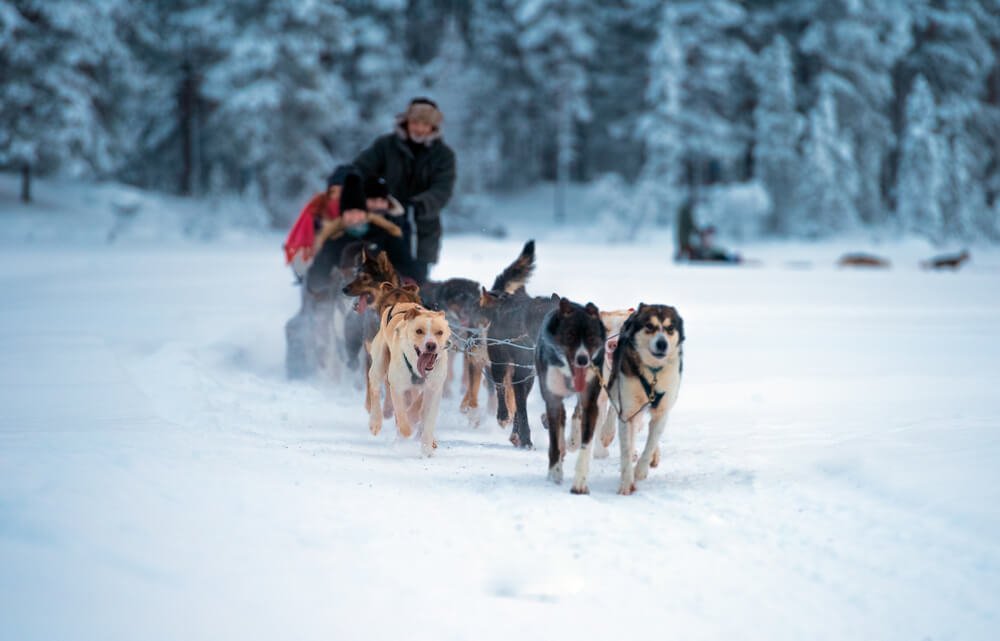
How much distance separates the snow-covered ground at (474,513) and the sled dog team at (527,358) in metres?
0.23

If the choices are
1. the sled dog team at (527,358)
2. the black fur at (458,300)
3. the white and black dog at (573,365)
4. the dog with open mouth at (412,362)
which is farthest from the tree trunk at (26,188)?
the white and black dog at (573,365)

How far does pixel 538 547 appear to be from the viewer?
3.62m

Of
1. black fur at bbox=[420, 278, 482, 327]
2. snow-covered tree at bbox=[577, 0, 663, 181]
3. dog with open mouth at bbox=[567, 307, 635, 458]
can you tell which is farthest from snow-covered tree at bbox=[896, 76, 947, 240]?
dog with open mouth at bbox=[567, 307, 635, 458]

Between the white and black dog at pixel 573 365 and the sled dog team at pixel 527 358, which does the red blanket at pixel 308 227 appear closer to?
the sled dog team at pixel 527 358

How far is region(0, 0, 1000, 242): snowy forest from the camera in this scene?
1033 inches

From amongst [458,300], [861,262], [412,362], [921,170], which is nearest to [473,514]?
[412,362]

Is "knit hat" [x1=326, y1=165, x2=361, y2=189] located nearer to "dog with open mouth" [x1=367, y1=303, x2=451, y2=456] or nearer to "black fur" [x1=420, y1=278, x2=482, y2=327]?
"black fur" [x1=420, y1=278, x2=482, y2=327]

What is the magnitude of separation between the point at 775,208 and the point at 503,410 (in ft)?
93.3

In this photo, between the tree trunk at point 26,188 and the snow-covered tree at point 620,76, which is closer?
the tree trunk at point 26,188

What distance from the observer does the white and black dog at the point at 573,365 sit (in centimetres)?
418

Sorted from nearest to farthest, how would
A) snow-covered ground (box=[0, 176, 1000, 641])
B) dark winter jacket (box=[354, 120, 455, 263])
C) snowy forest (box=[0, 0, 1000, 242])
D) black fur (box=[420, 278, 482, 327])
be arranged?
snow-covered ground (box=[0, 176, 1000, 641]), black fur (box=[420, 278, 482, 327]), dark winter jacket (box=[354, 120, 455, 263]), snowy forest (box=[0, 0, 1000, 242])

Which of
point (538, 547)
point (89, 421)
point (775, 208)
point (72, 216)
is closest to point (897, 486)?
point (538, 547)

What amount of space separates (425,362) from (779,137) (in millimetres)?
30069

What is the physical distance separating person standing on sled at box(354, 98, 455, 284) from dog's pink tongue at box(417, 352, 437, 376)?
290cm
